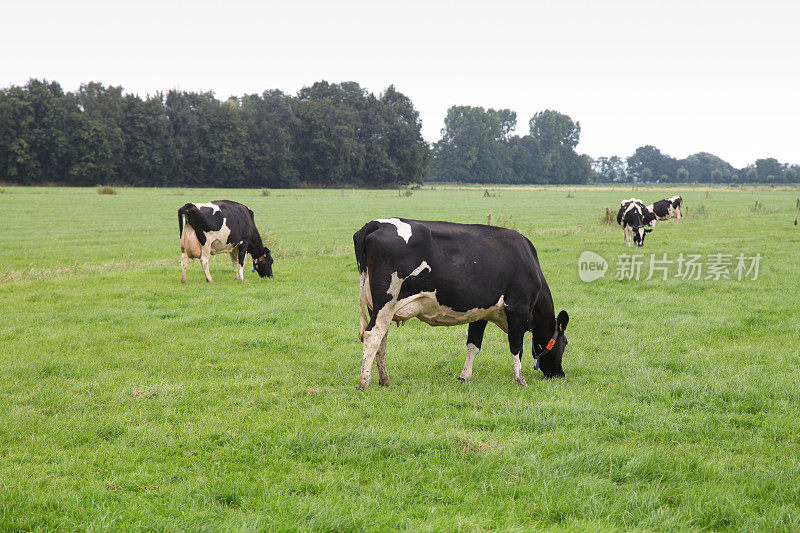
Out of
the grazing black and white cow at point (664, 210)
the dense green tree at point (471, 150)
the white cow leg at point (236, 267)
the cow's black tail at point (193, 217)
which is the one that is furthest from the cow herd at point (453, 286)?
the dense green tree at point (471, 150)

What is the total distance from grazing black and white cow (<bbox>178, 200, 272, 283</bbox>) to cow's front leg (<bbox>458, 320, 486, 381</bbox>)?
1004cm

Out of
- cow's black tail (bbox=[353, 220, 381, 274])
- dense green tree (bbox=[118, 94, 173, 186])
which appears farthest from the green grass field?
dense green tree (bbox=[118, 94, 173, 186])

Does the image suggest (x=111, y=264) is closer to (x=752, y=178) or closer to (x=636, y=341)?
(x=636, y=341)

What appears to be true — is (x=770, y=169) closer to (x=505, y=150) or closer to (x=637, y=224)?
(x=505, y=150)

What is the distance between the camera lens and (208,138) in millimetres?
94750

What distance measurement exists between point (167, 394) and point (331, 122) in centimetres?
10274

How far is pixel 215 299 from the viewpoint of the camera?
45.3ft

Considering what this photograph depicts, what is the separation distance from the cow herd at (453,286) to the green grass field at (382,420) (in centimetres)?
55

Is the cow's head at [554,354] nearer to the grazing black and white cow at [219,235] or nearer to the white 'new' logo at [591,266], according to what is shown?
the white 'new' logo at [591,266]

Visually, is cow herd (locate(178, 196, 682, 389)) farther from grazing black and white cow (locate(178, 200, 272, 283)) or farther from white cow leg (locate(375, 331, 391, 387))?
grazing black and white cow (locate(178, 200, 272, 283))

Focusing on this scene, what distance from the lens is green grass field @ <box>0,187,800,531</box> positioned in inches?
184

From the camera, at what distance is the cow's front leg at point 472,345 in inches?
320

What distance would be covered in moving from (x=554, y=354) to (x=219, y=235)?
11042 millimetres

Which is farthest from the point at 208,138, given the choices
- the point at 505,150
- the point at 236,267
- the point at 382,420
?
the point at 382,420
